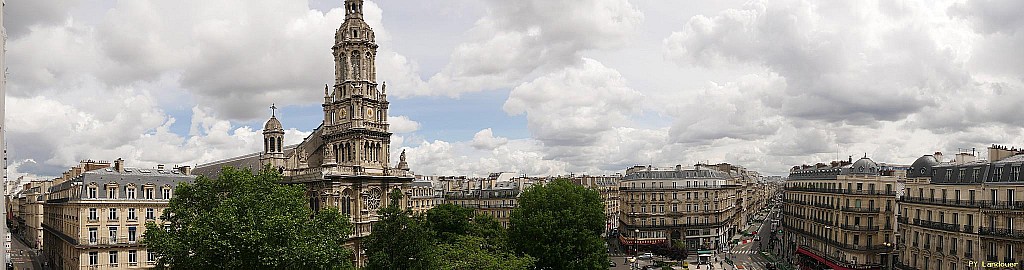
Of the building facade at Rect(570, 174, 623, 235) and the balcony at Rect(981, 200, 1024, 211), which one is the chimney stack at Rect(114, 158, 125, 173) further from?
the building facade at Rect(570, 174, 623, 235)

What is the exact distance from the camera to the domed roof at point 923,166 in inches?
1995

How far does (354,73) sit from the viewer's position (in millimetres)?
56531

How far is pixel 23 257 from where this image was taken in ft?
238

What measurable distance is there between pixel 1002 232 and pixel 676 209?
44935 millimetres

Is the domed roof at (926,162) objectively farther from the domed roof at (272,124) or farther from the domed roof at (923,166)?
the domed roof at (272,124)

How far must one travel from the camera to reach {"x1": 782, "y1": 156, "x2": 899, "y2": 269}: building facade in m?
57.5

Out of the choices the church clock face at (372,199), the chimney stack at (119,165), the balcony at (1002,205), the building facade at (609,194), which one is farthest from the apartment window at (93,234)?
the building facade at (609,194)

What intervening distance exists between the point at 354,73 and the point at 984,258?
45898 millimetres

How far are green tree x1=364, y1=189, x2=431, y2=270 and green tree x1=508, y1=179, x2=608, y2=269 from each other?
16987mm

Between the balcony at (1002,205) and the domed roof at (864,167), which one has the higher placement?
the domed roof at (864,167)

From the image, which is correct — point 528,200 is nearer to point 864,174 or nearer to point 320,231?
point 320,231

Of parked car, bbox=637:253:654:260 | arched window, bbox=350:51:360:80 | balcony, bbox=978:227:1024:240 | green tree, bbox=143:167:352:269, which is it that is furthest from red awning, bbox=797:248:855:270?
arched window, bbox=350:51:360:80

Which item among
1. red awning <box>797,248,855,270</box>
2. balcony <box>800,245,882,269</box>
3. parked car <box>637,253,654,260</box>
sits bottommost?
parked car <box>637,253,654,260</box>

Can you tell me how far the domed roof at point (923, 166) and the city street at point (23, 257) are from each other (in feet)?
245
